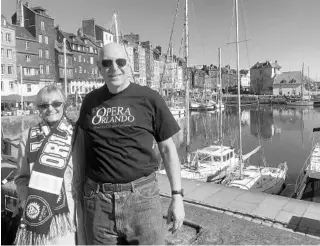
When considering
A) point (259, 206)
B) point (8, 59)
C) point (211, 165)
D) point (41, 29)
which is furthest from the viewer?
point (41, 29)

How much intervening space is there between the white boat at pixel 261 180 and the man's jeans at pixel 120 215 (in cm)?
1340

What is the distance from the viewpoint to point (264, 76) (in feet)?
446

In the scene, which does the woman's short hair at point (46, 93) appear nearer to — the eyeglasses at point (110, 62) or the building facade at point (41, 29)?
the eyeglasses at point (110, 62)

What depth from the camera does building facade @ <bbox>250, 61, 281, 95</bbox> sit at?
132125mm

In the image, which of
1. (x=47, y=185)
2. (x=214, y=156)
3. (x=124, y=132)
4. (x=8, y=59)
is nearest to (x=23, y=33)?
(x=8, y=59)

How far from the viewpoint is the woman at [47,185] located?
7.91ft

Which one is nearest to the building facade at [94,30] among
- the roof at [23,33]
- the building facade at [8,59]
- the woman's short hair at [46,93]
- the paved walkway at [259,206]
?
the roof at [23,33]

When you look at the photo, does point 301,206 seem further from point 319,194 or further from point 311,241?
point 319,194

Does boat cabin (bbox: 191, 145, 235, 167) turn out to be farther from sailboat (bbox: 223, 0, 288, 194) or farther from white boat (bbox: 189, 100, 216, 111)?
white boat (bbox: 189, 100, 216, 111)

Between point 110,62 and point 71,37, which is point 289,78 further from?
point 110,62

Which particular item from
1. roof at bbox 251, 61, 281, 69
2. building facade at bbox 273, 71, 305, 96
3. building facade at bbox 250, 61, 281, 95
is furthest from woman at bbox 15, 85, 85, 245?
roof at bbox 251, 61, 281, 69

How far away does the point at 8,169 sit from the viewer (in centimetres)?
437

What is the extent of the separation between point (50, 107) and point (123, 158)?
0.85 metres

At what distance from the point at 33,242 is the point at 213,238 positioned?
2878 millimetres
